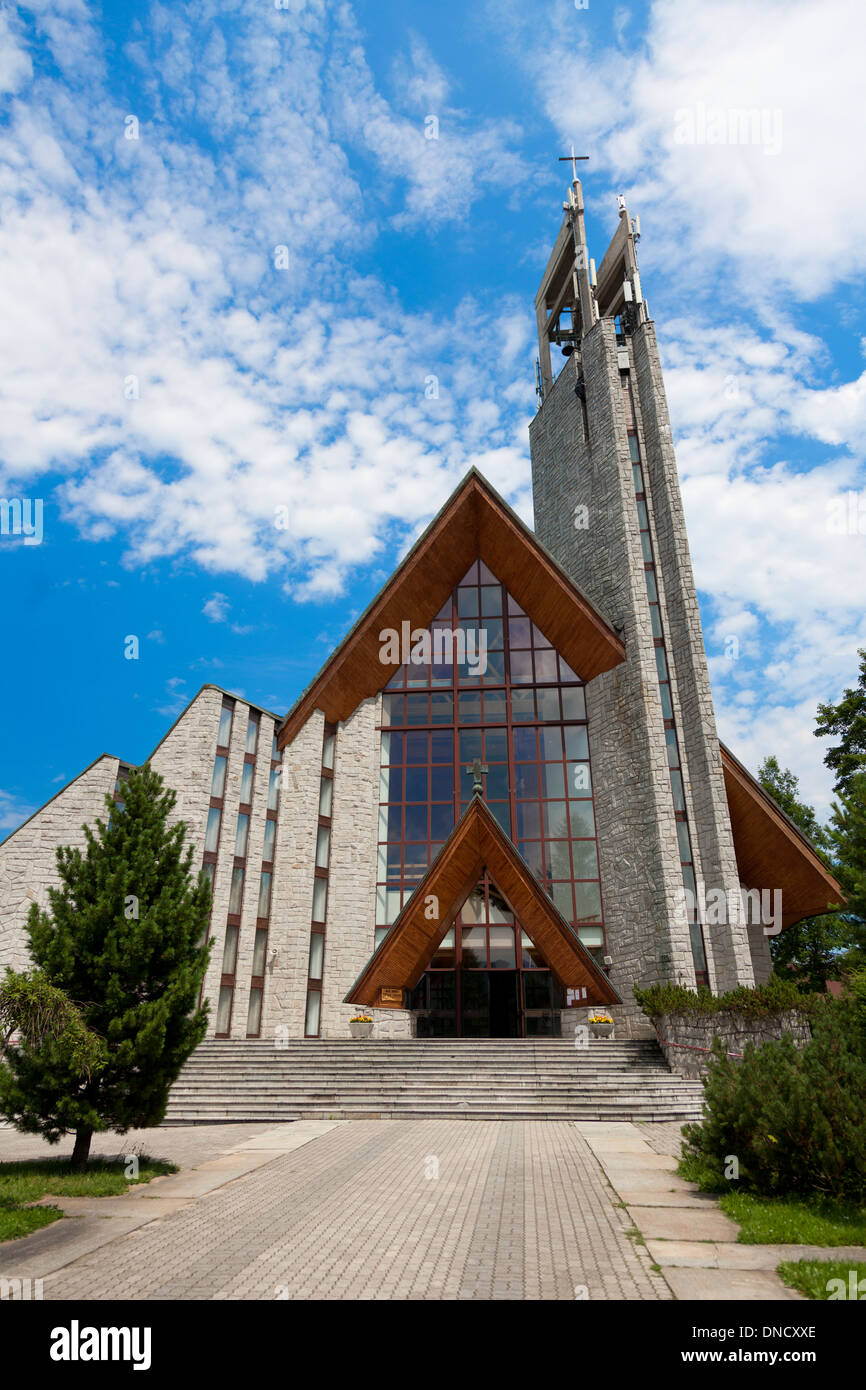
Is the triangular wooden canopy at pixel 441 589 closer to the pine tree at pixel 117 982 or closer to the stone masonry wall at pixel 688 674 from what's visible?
the stone masonry wall at pixel 688 674

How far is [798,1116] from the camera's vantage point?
6703mm

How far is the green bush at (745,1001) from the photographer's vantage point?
14234 millimetres

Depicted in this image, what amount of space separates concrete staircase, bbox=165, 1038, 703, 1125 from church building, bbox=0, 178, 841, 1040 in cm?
285

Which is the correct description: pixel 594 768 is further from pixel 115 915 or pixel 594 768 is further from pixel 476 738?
pixel 115 915

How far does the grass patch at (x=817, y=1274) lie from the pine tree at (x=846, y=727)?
24.0m

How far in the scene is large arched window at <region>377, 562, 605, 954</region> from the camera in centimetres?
2373

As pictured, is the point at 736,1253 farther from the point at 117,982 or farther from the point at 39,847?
the point at 39,847

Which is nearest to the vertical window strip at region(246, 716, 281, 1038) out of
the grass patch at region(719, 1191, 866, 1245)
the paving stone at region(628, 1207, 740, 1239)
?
the paving stone at region(628, 1207, 740, 1239)

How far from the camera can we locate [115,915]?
27.9ft

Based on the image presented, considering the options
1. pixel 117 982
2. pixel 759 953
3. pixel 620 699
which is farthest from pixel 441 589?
pixel 117 982
